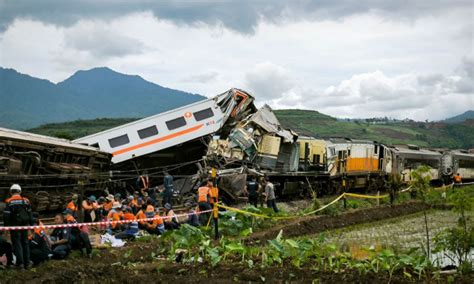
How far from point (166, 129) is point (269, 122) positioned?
5460mm

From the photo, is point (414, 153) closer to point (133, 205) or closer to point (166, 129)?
point (166, 129)

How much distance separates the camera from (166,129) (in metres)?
26.3

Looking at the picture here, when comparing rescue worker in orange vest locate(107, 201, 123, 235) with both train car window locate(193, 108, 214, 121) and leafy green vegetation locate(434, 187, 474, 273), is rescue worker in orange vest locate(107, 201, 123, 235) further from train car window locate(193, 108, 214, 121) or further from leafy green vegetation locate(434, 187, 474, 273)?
train car window locate(193, 108, 214, 121)

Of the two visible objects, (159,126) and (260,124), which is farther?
(260,124)

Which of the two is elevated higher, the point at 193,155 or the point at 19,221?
the point at 193,155

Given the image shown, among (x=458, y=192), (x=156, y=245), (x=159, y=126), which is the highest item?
(x=159, y=126)

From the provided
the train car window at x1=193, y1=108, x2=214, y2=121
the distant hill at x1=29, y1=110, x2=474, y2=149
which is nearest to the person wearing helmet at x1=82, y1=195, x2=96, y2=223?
the train car window at x1=193, y1=108, x2=214, y2=121

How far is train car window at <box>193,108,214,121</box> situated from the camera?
2672cm

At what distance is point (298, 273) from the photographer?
990 cm

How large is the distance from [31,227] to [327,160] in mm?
22471

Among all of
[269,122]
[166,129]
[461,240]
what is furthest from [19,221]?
[269,122]

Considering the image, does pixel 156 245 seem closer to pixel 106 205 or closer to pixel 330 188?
pixel 106 205

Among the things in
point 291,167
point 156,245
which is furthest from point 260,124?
point 156,245

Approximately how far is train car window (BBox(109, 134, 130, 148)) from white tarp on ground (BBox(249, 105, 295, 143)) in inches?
226
